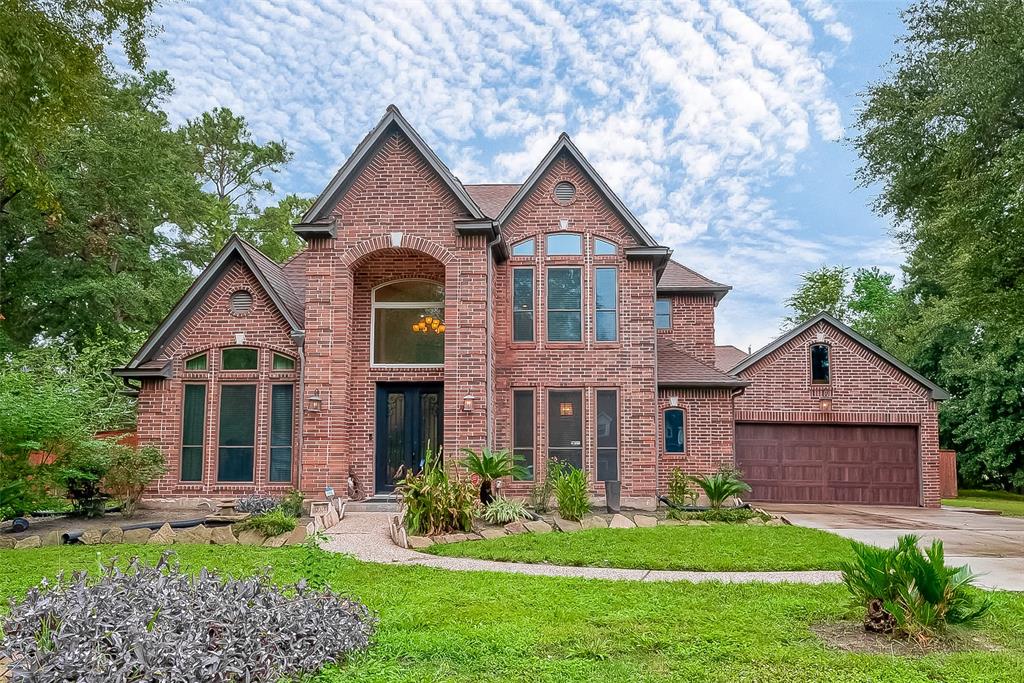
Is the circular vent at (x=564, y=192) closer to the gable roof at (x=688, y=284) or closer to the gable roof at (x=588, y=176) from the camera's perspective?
the gable roof at (x=588, y=176)

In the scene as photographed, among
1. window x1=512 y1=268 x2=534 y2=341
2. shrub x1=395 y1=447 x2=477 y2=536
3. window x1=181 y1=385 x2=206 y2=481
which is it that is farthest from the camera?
window x1=512 y1=268 x2=534 y2=341

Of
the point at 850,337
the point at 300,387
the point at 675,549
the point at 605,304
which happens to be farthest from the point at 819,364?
the point at 300,387

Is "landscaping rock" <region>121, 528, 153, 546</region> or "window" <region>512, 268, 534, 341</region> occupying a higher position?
"window" <region>512, 268, 534, 341</region>

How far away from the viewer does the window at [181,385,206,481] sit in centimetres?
1425

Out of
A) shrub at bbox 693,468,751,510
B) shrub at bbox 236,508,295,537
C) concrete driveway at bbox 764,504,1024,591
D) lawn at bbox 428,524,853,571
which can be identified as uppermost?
shrub at bbox 693,468,751,510

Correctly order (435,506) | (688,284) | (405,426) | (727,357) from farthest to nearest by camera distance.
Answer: (727,357)
(688,284)
(405,426)
(435,506)

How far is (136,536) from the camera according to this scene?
1016cm

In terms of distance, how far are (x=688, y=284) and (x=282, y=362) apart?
10183 millimetres

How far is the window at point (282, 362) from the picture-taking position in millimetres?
14273

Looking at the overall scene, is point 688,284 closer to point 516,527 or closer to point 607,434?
point 607,434

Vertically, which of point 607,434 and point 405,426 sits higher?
point 405,426

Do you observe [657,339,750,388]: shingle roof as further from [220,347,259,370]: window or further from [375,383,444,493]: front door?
[220,347,259,370]: window

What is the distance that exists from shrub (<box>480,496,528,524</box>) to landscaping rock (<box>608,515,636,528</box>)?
1407mm

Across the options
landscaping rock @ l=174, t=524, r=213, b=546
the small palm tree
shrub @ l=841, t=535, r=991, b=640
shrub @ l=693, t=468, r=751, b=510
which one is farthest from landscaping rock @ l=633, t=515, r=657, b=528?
landscaping rock @ l=174, t=524, r=213, b=546
